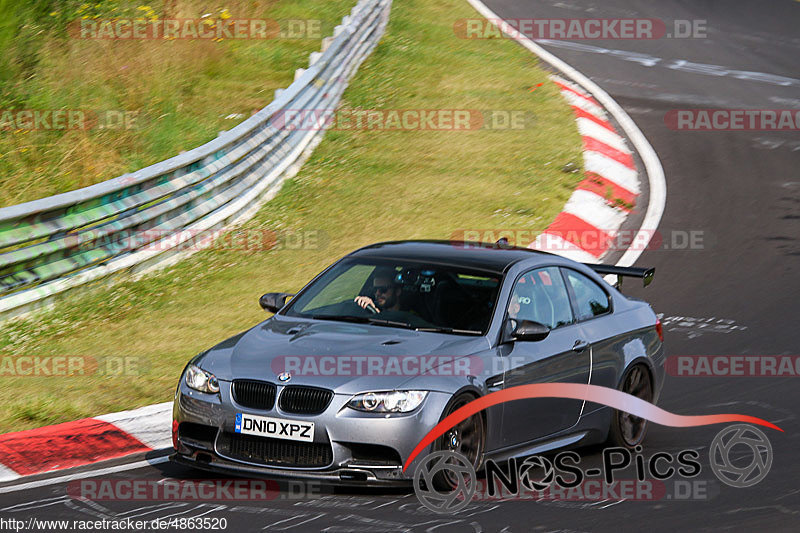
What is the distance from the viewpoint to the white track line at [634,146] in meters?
13.3

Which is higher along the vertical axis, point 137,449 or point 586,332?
point 586,332

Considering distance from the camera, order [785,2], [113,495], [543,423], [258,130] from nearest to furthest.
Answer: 1. [113,495]
2. [543,423]
3. [258,130]
4. [785,2]

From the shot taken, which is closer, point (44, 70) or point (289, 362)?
point (289, 362)

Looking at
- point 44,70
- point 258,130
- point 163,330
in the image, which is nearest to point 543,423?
point 163,330

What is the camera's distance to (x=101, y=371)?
8.76 meters

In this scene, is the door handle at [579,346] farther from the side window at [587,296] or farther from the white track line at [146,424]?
the white track line at [146,424]

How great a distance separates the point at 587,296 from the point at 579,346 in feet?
1.85

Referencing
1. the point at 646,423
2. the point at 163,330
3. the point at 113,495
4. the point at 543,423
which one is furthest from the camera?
the point at 163,330

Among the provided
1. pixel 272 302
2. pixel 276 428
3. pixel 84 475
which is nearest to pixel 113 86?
pixel 272 302

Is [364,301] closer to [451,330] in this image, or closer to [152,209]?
[451,330]

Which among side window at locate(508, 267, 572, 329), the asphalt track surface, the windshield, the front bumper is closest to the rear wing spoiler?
side window at locate(508, 267, 572, 329)

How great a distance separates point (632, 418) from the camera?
7.79 m

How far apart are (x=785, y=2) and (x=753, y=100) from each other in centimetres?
997

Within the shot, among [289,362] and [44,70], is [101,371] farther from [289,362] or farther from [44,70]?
[44,70]
